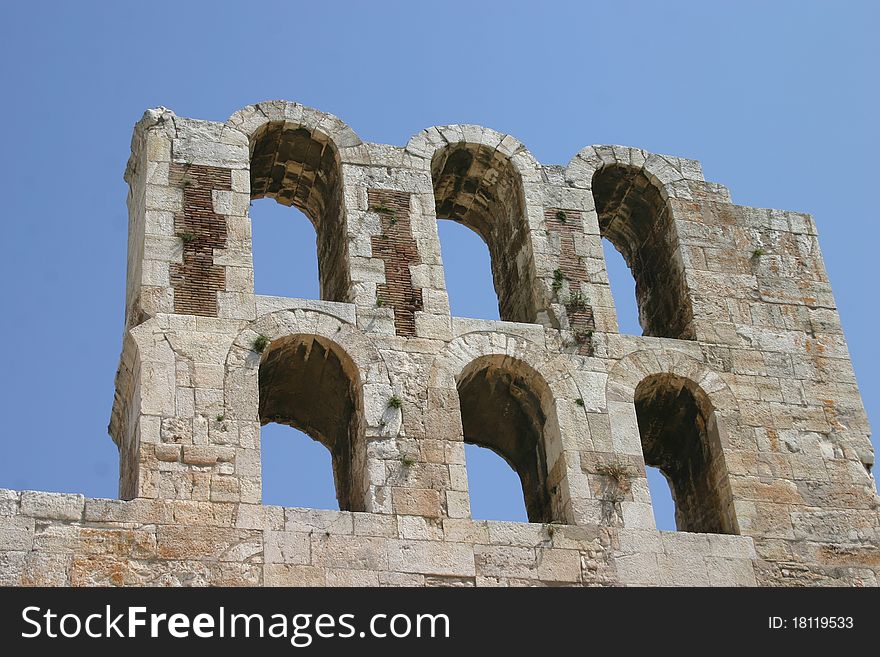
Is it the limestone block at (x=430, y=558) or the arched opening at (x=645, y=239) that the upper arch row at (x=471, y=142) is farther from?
the limestone block at (x=430, y=558)

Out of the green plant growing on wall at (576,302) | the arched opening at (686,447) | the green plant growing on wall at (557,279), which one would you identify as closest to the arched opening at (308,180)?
the green plant growing on wall at (557,279)

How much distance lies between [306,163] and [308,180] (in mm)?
254

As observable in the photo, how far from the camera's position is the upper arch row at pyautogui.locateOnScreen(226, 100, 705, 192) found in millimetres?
20000

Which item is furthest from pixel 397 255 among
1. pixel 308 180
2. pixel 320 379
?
pixel 308 180

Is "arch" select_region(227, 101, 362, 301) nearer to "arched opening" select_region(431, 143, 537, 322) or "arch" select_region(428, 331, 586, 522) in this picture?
"arched opening" select_region(431, 143, 537, 322)

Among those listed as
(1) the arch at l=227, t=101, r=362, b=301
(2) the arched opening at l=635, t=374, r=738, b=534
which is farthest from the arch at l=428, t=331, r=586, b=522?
(1) the arch at l=227, t=101, r=362, b=301

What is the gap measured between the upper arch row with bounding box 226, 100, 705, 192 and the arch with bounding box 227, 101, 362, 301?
0.04ft

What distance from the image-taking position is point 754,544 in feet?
58.6

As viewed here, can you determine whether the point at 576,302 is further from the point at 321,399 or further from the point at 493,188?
the point at 321,399

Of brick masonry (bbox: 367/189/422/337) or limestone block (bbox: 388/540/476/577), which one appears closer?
limestone block (bbox: 388/540/476/577)

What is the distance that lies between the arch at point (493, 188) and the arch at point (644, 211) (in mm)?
795

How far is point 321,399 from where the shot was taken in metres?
19.1
